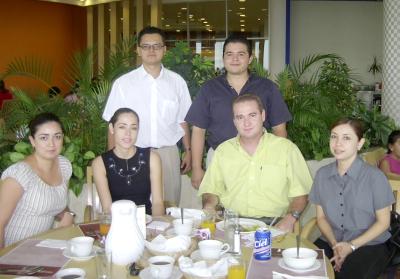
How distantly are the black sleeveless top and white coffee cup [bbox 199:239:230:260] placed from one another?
3.69ft

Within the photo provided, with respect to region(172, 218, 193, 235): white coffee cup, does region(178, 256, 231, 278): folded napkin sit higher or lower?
lower

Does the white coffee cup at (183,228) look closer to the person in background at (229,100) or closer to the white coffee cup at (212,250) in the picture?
the white coffee cup at (212,250)

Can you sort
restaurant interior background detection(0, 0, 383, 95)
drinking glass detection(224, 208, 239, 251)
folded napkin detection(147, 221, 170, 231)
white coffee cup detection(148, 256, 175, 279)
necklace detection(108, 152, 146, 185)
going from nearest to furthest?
white coffee cup detection(148, 256, 175, 279) < drinking glass detection(224, 208, 239, 251) < folded napkin detection(147, 221, 170, 231) < necklace detection(108, 152, 146, 185) < restaurant interior background detection(0, 0, 383, 95)

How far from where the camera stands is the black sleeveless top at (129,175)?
10.3 feet

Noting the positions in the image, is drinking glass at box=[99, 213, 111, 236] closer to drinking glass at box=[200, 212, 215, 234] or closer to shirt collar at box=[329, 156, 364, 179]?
drinking glass at box=[200, 212, 215, 234]

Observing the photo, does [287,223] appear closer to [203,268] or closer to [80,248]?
[203,268]

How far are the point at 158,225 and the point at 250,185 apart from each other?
0.71m

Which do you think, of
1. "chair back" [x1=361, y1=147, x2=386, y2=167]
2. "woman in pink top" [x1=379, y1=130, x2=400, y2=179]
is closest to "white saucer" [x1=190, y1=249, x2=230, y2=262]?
"chair back" [x1=361, y1=147, x2=386, y2=167]

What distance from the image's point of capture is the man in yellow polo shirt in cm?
301

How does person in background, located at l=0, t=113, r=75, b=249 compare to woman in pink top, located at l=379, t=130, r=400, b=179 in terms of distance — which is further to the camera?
woman in pink top, located at l=379, t=130, r=400, b=179

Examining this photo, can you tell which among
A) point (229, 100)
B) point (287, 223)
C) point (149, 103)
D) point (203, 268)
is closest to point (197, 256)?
point (203, 268)

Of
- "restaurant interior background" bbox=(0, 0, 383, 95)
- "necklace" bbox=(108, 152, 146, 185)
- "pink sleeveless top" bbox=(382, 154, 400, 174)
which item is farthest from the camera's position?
"restaurant interior background" bbox=(0, 0, 383, 95)

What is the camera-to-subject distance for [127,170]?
10.3ft

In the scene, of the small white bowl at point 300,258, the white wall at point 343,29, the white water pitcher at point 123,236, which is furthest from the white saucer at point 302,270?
the white wall at point 343,29
